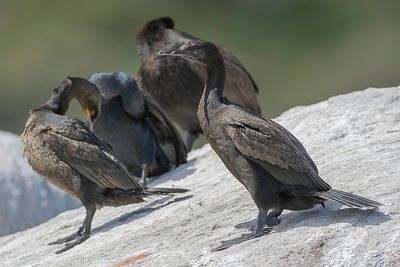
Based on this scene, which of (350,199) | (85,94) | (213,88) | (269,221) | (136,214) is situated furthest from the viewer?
(85,94)

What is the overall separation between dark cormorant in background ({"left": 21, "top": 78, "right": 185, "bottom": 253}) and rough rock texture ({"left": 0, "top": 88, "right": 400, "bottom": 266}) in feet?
0.68

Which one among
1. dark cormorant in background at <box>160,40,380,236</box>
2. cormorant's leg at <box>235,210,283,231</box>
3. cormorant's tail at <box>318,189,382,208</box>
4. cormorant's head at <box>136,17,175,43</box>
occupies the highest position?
cormorant's head at <box>136,17,175,43</box>

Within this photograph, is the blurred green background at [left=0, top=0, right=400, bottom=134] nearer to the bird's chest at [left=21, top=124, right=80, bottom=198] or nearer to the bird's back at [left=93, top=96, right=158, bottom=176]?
the bird's back at [left=93, top=96, right=158, bottom=176]

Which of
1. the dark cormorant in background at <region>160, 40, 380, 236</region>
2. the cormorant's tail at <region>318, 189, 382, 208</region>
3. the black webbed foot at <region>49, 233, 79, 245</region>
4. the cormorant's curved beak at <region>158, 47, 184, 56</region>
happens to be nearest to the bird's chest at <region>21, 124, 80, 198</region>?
the black webbed foot at <region>49, 233, 79, 245</region>

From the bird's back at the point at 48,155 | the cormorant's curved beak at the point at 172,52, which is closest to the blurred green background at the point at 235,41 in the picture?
the bird's back at the point at 48,155

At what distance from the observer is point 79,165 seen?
38.1ft

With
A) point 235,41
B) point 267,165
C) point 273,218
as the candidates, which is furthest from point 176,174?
point 235,41

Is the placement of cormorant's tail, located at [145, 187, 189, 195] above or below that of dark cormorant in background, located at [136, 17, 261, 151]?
below

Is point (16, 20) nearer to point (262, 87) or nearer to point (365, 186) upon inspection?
point (262, 87)

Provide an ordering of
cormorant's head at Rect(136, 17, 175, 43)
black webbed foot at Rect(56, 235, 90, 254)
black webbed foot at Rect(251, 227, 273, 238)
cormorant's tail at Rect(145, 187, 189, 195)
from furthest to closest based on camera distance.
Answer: cormorant's head at Rect(136, 17, 175, 43), cormorant's tail at Rect(145, 187, 189, 195), black webbed foot at Rect(56, 235, 90, 254), black webbed foot at Rect(251, 227, 273, 238)

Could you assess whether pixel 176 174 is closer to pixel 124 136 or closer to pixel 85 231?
pixel 124 136

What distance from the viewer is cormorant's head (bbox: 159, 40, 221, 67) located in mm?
10828

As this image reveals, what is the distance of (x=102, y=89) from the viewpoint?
1409cm

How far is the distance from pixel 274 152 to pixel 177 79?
5.49 m
